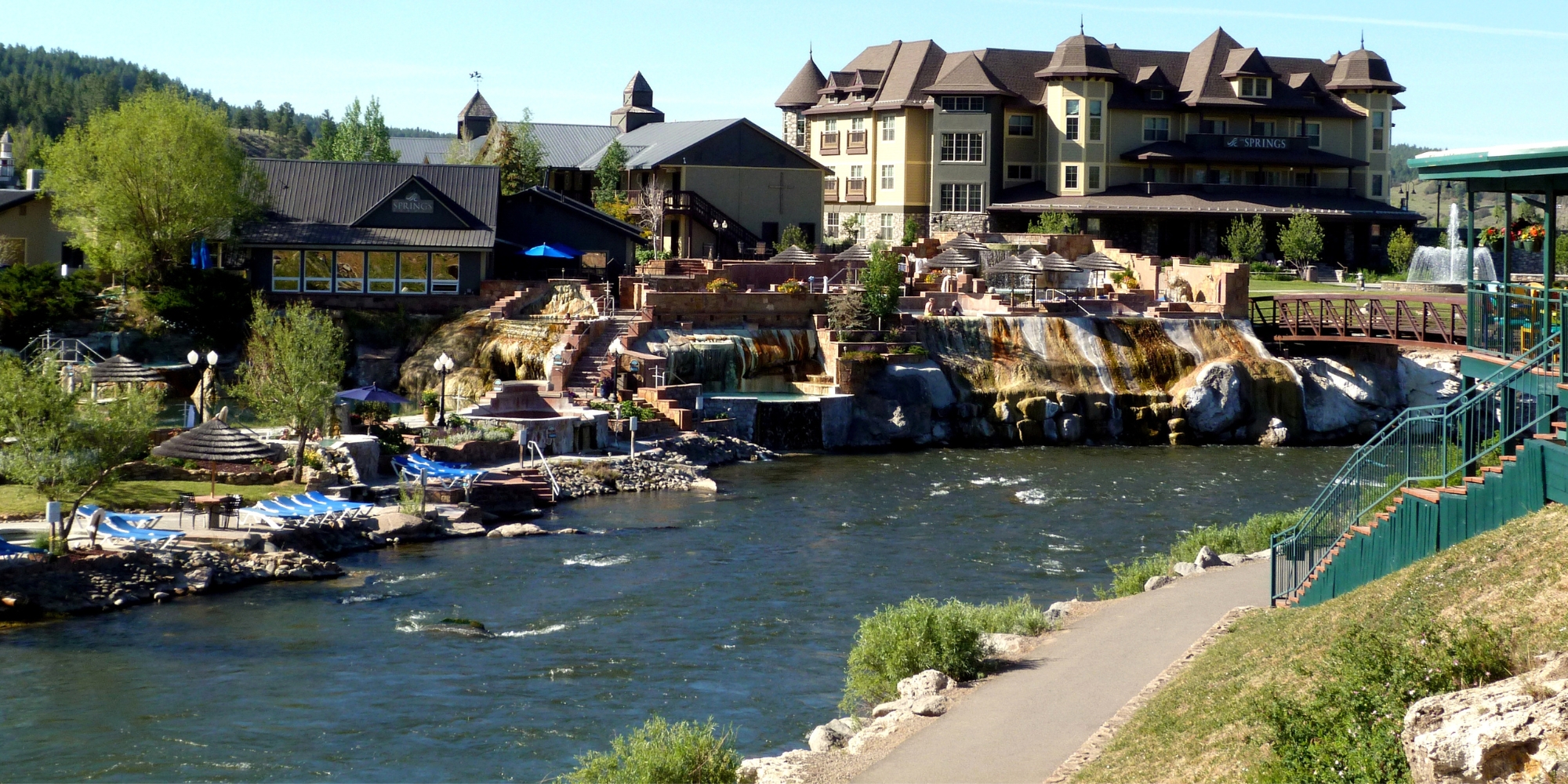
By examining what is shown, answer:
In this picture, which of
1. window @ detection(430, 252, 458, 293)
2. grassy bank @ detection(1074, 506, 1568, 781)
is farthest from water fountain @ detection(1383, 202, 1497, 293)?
grassy bank @ detection(1074, 506, 1568, 781)

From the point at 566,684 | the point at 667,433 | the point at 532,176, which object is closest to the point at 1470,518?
the point at 566,684

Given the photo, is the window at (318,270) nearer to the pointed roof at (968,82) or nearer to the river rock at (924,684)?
the pointed roof at (968,82)

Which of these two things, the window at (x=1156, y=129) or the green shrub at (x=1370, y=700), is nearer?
the green shrub at (x=1370, y=700)

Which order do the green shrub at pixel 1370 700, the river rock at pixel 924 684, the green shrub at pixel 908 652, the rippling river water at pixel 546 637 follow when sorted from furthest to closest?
the green shrub at pixel 908 652 < the rippling river water at pixel 546 637 < the river rock at pixel 924 684 < the green shrub at pixel 1370 700

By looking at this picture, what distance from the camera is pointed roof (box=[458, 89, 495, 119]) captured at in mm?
110688

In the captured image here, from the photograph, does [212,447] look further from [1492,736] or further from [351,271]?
[1492,736]

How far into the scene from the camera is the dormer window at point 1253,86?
283ft

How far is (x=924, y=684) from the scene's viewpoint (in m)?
20.6

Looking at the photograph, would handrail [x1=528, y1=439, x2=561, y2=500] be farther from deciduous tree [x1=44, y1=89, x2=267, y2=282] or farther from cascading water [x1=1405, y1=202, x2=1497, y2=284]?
cascading water [x1=1405, y1=202, x2=1497, y2=284]

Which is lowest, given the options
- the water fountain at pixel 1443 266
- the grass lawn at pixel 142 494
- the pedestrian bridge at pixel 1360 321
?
the grass lawn at pixel 142 494

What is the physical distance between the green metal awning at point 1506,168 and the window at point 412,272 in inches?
1684

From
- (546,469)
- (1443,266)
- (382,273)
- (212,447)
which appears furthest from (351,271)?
A: (1443,266)

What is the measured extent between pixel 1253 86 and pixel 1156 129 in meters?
5.65

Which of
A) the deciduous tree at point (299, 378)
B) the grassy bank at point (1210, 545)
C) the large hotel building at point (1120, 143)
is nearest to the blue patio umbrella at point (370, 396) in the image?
the deciduous tree at point (299, 378)
